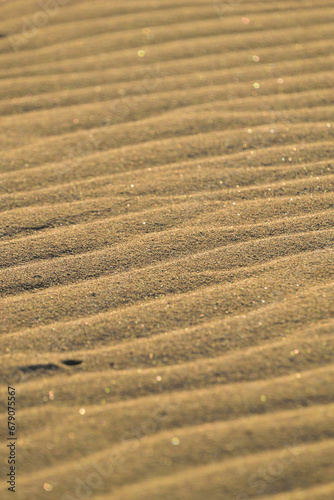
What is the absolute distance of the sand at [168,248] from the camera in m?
1.38

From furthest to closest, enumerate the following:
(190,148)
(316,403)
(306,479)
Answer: (190,148) < (316,403) < (306,479)

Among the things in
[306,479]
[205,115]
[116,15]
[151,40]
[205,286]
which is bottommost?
[306,479]

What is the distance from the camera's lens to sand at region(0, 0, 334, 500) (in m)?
1.38

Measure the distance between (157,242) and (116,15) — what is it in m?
1.87

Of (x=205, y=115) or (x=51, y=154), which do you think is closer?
(x=51, y=154)

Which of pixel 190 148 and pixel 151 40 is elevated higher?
pixel 151 40

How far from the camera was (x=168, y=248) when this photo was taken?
1.91 meters

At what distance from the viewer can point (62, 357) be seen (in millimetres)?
1599

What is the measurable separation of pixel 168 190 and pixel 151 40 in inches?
49.6

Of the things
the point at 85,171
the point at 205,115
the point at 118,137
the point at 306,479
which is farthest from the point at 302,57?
the point at 306,479

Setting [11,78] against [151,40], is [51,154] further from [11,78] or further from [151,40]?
[151,40]

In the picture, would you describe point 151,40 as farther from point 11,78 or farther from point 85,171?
point 85,171

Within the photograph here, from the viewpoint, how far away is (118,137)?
93.6 inches

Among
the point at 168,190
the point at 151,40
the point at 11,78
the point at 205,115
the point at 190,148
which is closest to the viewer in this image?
the point at 168,190
